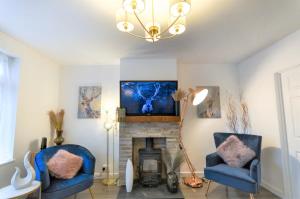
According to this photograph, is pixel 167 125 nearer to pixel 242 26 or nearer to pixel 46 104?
pixel 242 26

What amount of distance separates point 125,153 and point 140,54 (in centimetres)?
191

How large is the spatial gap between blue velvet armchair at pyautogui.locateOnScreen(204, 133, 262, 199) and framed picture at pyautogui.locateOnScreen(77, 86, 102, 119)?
2493 millimetres

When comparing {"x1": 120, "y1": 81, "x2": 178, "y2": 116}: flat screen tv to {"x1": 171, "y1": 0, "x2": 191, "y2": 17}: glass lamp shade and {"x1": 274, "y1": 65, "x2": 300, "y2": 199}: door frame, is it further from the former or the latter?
{"x1": 171, "y1": 0, "x2": 191, "y2": 17}: glass lamp shade

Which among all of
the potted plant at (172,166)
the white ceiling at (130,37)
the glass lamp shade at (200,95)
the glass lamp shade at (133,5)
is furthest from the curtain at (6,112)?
the glass lamp shade at (200,95)

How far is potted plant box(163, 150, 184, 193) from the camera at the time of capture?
118 inches

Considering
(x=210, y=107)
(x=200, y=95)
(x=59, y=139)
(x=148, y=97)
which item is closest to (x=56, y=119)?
(x=59, y=139)

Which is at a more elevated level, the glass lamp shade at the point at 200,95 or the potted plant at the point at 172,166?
the glass lamp shade at the point at 200,95

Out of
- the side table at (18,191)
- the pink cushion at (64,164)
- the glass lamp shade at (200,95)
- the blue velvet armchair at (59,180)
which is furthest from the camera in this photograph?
the glass lamp shade at (200,95)

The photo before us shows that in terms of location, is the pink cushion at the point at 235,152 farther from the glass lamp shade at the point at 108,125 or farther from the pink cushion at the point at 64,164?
the pink cushion at the point at 64,164

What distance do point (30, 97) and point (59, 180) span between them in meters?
1.55

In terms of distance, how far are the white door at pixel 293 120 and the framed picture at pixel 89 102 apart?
11.3 feet

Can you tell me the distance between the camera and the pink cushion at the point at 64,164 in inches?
100.0

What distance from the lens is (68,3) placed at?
1883 mm

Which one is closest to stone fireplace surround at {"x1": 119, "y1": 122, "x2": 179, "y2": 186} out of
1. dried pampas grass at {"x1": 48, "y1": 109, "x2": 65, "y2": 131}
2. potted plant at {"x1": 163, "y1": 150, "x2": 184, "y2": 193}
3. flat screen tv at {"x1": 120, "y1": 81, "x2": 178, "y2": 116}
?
potted plant at {"x1": 163, "y1": 150, "x2": 184, "y2": 193}
